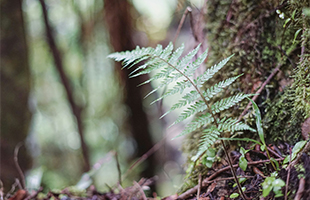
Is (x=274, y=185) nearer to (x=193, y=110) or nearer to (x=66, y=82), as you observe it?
(x=193, y=110)

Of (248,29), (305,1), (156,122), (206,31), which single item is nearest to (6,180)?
(156,122)

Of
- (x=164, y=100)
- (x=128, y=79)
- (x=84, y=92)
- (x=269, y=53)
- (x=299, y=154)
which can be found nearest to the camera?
(x=299, y=154)

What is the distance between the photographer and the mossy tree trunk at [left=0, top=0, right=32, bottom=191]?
284 cm

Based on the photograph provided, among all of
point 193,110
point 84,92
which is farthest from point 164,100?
point 84,92

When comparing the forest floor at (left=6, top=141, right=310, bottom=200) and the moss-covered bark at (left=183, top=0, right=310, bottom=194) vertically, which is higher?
the moss-covered bark at (left=183, top=0, right=310, bottom=194)

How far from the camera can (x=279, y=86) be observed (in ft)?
3.48

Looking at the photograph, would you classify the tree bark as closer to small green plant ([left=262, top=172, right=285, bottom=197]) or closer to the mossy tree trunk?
the mossy tree trunk

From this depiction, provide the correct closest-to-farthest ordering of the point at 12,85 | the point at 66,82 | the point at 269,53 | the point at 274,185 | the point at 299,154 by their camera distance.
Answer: the point at 274,185 → the point at 299,154 → the point at 269,53 → the point at 12,85 → the point at 66,82

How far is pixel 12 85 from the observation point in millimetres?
2906

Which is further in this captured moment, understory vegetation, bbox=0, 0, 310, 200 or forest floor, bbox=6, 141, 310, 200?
understory vegetation, bbox=0, 0, 310, 200

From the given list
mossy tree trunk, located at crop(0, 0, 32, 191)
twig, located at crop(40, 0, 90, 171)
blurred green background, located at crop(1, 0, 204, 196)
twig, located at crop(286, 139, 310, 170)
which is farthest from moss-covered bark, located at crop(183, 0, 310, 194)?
twig, located at crop(40, 0, 90, 171)

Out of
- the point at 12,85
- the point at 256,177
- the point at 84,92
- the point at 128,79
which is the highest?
the point at 12,85

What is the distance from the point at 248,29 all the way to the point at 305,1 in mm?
318

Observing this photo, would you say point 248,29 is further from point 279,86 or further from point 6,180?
point 6,180
